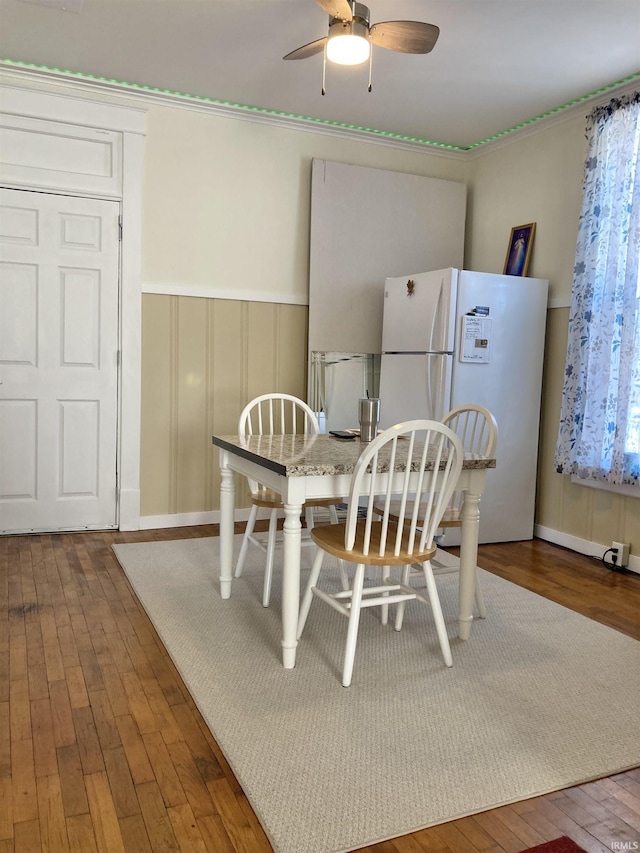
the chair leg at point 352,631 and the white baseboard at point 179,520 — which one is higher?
the chair leg at point 352,631

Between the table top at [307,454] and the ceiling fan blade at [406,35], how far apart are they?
1.64m

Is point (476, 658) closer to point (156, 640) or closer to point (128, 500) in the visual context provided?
point (156, 640)

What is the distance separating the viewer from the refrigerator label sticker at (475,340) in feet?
13.1

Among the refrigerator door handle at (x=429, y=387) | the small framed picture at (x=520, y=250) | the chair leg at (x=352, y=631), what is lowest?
the chair leg at (x=352, y=631)

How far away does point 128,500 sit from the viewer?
430cm

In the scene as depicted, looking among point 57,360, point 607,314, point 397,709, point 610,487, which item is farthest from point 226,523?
point 607,314

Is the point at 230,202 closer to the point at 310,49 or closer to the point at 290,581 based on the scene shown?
the point at 310,49

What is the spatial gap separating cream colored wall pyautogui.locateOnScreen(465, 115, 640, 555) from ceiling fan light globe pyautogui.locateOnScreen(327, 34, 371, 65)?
6.46 ft

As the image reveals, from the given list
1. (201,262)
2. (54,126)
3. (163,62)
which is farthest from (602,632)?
(54,126)

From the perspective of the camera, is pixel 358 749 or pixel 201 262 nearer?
pixel 358 749

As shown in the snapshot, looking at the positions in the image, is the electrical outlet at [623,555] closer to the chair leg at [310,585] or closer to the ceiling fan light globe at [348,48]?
the chair leg at [310,585]

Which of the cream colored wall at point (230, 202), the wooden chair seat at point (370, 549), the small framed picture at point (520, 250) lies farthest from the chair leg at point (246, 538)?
the small framed picture at point (520, 250)

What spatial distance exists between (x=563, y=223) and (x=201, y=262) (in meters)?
2.27

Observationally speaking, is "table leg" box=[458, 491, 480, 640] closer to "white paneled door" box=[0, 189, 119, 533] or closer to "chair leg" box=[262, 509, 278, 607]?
"chair leg" box=[262, 509, 278, 607]
